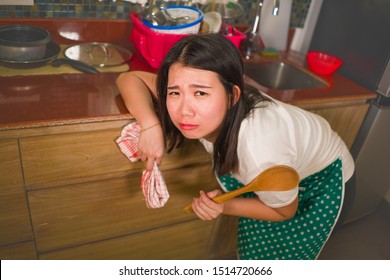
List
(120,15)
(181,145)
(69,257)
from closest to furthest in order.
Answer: (181,145) → (69,257) → (120,15)

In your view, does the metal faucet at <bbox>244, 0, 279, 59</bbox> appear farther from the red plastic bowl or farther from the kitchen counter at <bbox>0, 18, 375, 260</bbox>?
the kitchen counter at <bbox>0, 18, 375, 260</bbox>

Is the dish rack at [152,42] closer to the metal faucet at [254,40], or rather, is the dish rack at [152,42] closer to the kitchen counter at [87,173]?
the kitchen counter at [87,173]

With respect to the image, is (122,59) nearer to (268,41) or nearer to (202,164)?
(202,164)

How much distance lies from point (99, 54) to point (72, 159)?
1.65 feet

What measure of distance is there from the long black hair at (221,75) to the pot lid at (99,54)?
426 mm

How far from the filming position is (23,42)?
112cm

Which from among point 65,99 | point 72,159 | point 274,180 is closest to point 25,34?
point 65,99

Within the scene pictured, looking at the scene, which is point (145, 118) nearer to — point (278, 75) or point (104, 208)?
point (104, 208)

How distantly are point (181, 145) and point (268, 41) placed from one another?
0.82 metres

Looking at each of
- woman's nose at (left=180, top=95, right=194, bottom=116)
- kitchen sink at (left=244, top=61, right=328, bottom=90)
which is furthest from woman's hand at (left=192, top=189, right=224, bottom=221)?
kitchen sink at (left=244, top=61, right=328, bottom=90)

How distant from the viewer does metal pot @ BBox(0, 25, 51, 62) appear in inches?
43.3

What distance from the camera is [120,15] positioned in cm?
138

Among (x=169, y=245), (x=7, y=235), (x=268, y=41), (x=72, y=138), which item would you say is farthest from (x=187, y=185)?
(x=268, y=41)

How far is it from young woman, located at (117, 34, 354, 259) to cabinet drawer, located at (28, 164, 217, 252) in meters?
0.16
